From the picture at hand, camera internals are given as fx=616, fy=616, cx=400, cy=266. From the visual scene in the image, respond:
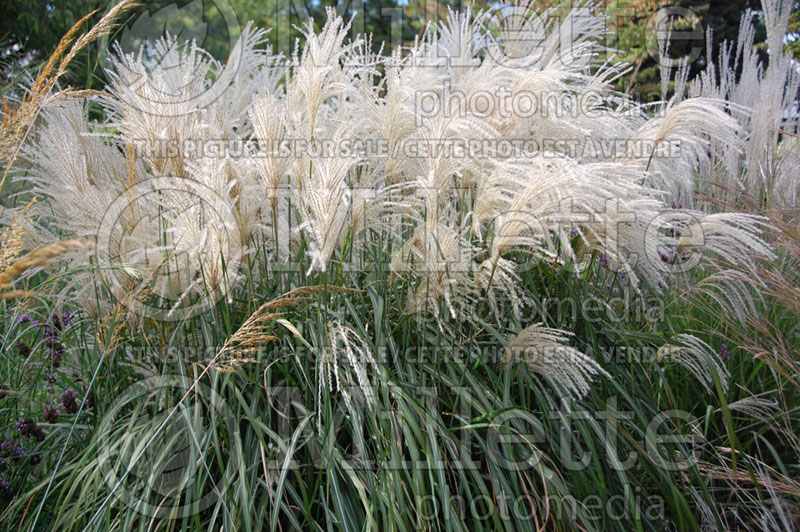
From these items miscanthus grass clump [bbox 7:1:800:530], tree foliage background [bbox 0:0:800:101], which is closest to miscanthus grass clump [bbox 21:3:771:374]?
miscanthus grass clump [bbox 7:1:800:530]

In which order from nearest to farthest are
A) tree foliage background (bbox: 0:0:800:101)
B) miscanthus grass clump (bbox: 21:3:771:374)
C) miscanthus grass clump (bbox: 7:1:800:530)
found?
1. miscanthus grass clump (bbox: 7:1:800:530)
2. miscanthus grass clump (bbox: 21:3:771:374)
3. tree foliage background (bbox: 0:0:800:101)

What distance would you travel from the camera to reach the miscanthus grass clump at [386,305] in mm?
1806

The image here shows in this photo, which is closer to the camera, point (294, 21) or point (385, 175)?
point (385, 175)

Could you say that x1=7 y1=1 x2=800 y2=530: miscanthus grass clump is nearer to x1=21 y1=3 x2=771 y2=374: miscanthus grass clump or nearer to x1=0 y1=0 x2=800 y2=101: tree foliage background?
x1=21 y1=3 x2=771 y2=374: miscanthus grass clump

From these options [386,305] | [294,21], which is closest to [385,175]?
[386,305]

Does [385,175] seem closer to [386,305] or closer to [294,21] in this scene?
[386,305]

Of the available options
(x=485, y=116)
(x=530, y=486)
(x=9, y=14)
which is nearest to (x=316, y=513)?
(x=530, y=486)

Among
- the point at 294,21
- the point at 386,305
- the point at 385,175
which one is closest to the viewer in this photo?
the point at 386,305

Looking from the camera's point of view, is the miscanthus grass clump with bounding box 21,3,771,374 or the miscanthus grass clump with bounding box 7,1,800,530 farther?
the miscanthus grass clump with bounding box 21,3,771,374

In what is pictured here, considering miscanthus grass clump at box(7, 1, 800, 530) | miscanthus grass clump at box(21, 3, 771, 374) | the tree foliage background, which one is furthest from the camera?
the tree foliage background

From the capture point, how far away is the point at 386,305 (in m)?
2.18

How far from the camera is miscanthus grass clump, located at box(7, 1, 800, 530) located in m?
1.81

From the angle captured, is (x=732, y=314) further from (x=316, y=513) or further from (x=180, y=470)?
(x=180, y=470)

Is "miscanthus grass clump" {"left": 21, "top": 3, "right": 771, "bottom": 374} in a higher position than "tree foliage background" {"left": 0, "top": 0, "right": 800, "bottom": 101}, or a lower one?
lower
